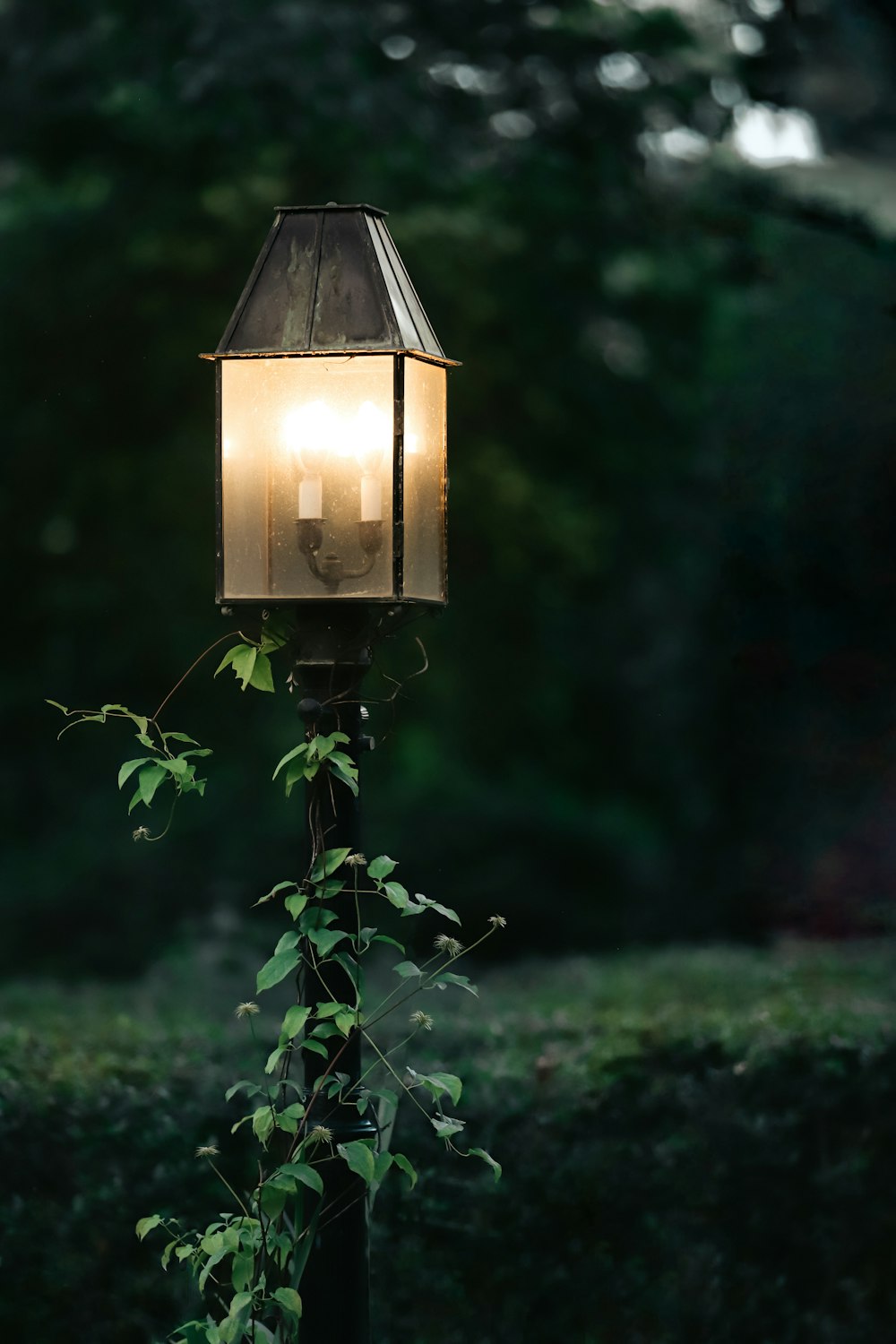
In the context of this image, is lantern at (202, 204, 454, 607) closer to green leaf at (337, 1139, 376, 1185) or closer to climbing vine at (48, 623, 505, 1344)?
climbing vine at (48, 623, 505, 1344)

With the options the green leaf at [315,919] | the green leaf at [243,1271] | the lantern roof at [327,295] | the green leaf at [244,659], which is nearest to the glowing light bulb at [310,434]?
the lantern roof at [327,295]

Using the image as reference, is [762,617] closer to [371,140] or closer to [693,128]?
[693,128]

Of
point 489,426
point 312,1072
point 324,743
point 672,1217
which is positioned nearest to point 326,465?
point 324,743

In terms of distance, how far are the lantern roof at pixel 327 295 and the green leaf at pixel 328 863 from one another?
0.92 meters

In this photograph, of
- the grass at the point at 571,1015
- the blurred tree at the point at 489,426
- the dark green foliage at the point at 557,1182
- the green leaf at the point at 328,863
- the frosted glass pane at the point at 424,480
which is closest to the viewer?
the green leaf at the point at 328,863

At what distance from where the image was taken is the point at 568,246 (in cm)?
934

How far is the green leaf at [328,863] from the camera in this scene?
3027 mm

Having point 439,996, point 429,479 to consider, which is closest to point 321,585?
point 429,479

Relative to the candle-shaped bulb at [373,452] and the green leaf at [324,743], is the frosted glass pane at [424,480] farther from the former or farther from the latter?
the green leaf at [324,743]

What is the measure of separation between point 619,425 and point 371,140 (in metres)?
2.54

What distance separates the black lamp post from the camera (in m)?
3.06

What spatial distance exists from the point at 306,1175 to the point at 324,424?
137cm

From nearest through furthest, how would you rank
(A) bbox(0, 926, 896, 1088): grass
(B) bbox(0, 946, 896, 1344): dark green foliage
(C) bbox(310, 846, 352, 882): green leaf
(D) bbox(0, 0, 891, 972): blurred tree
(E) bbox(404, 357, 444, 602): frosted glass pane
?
1. (C) bbox(310, 846, 352, 882): green leaf
2. (E) bbox(404, 357, 444, 602): frosted glass pane
3. (B) bbox(0, 946, 896, 1344): dark green foliage
4. (A) bbox(0, 926, 896, 1088): grass
5. (D) bbox(0, 0, 891, 972): blurred tree

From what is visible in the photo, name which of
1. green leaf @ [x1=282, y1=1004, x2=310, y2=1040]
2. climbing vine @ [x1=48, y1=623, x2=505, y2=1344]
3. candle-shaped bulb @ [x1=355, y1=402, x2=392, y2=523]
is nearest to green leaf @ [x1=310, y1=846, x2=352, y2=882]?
climbing vine @ [x1=48, y1=623, x2=505, y2=1344]
